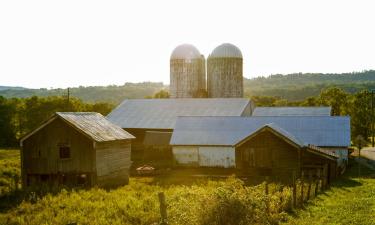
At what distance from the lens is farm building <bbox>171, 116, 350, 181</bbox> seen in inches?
1441

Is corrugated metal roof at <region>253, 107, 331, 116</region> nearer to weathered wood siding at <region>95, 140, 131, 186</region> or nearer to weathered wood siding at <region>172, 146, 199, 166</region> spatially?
weathered wood siding at <region>172, 146, 199, 166</region>

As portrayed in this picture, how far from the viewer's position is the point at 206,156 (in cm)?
4469

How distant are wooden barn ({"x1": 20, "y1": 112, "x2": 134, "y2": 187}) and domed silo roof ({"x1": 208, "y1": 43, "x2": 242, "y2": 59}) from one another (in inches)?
1426

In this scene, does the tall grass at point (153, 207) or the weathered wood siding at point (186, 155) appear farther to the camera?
the weathered wood siding at point (186, 155)

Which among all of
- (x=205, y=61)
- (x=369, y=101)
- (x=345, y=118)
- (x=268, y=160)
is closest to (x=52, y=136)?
(x=268, y=160)

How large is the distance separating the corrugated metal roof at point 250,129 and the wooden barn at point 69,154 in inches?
502

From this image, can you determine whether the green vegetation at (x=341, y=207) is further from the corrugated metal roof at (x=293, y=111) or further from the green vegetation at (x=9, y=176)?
the corrugated metal roof at (x=293, y=111)

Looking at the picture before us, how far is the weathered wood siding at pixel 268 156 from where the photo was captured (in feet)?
121

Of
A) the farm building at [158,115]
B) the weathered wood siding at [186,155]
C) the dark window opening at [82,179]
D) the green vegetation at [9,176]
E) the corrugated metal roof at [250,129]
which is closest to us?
the green vegetation at [9,176]

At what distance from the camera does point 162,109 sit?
60.8 m

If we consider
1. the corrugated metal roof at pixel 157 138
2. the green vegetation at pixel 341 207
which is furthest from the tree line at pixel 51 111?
the green vegetation at pixel 341 207

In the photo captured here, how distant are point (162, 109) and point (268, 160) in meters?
25.4

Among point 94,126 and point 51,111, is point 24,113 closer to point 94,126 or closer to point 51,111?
point 51,111

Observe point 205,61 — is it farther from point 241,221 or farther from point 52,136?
point 241,221
